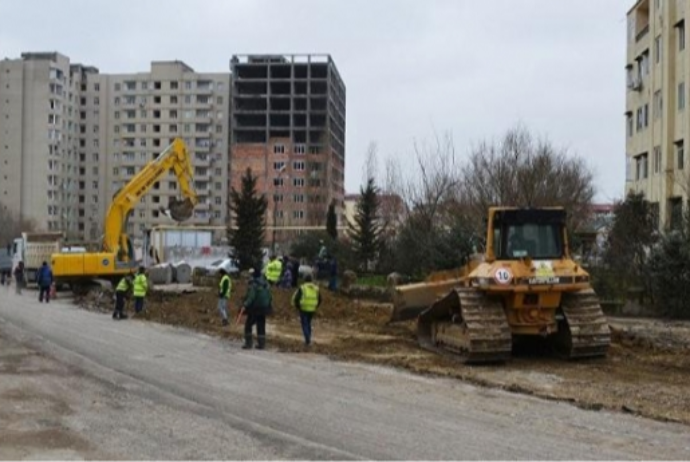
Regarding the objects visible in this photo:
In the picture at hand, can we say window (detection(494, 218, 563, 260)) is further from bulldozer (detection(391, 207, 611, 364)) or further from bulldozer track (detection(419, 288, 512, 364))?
bulldozer track (detection(419, 288, 512, 364))

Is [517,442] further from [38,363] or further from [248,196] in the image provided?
[248,196]

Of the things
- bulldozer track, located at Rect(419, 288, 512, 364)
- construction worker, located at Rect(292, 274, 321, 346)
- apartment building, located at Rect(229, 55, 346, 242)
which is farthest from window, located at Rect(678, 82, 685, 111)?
apartment building, located at Rect(229, 55, 346, 242)

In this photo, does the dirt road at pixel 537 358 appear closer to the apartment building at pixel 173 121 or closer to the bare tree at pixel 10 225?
the bare tree at pixel 10 225

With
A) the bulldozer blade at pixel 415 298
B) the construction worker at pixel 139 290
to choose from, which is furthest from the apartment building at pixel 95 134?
the bulldozer blade at pixel 415 298

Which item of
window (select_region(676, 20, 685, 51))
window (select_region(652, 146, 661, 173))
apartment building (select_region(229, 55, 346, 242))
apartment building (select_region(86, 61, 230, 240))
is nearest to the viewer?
window (select_region(676, 20, 685, 51))

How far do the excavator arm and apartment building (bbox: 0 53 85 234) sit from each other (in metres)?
81.5

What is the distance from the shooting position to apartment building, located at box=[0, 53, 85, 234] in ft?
366

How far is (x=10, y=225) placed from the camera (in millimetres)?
102250

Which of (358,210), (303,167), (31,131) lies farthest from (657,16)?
(31,131)

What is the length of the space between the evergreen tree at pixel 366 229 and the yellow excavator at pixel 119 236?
14110mm

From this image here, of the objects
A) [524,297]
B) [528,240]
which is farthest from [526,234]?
[524,297]

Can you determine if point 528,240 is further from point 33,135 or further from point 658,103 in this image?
point 33,135

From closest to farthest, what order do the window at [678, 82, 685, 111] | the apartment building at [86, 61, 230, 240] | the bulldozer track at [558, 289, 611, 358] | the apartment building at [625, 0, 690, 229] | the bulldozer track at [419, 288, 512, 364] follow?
the bulldozer track at [419, 288, 512, 364], the bulldozer track at [558, 289, 611, 358], the window at [678, 82, 685, 111], the apartment building at [625, 0, 690, 229], the apartment building at [86, 61, 230, 240]

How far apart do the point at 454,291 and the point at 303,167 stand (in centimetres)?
9030
